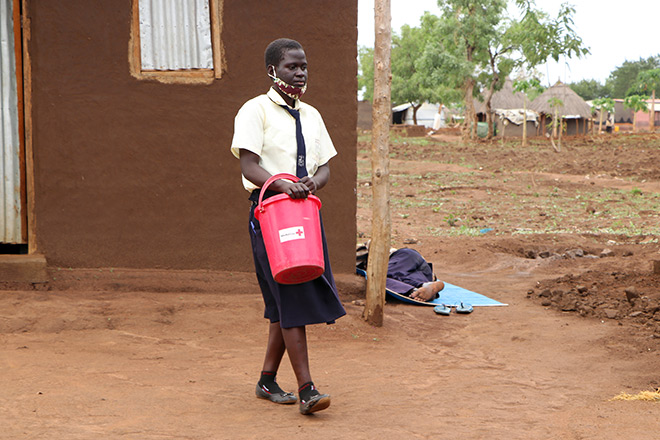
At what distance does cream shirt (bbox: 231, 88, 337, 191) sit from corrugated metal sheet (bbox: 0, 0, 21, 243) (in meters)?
2.88

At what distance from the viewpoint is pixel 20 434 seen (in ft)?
9.25

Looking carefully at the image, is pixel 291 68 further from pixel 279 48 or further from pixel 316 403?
pixel 316 403

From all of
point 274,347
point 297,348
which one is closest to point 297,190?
point 297,348

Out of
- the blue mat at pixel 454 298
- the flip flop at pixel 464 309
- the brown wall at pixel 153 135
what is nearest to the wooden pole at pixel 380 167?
the brown wall at pixel 153 135

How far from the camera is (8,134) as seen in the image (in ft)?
17.7

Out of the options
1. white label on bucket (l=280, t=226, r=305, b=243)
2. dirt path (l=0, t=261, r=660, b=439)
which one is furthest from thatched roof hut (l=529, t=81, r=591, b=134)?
white label on bucket (l=280, t=226, r=305, b=243)

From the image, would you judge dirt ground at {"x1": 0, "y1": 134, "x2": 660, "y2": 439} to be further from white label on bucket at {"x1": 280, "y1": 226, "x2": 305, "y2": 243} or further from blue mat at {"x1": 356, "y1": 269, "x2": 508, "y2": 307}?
white label on bucket at {"x1": 280, "y1": 226, "x2": 305, "y2": 243}

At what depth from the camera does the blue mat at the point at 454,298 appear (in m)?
6.22

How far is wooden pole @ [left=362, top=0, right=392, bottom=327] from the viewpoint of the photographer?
17.0ft

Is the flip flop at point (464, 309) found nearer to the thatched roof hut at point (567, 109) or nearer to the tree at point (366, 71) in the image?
the thatched roof hut at point (567, 109)

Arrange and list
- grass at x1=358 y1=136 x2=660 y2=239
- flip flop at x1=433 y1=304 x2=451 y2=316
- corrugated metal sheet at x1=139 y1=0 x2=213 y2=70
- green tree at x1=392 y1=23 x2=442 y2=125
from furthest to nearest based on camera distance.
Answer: green tree at x1=392 y1=23 x2=442 y2=125 → grass at x1=358 y1=136 x2=660 y2=239 → flip flop at x1=433 y1=304 x2=451 y2=316 → corrugated metal sheet at x1=139 y1=0 x2=213 y2=70

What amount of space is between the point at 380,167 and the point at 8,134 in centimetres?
279

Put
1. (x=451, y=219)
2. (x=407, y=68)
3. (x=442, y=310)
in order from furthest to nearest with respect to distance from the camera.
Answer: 1. (x=407, y=68)
2. (x=451, y=219)
3. (x=442, y=310)

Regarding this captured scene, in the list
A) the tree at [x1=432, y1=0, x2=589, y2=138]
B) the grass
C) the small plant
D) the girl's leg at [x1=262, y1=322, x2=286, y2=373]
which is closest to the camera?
the girl's leg at [x1=262, y1=322, x2=286, y2=373]
